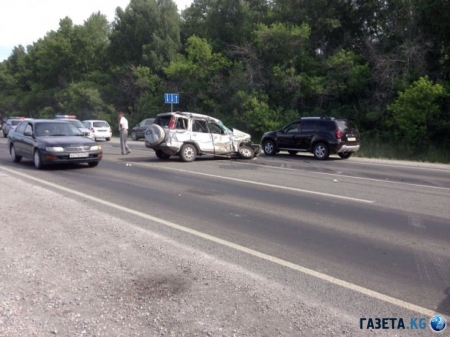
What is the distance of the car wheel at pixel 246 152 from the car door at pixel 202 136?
1.37 metres

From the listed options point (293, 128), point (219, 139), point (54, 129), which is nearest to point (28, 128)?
point (54, 129)

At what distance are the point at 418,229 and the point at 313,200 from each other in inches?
112

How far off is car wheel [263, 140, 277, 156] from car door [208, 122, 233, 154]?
3.91 m

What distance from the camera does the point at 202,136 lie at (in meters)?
18.3

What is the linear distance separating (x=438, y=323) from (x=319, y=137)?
16599 millimetres

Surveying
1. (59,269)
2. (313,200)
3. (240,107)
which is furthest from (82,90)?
(59,269)

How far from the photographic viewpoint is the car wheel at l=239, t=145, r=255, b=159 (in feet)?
63.4

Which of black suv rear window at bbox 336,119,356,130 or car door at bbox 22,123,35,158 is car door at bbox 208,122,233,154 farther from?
car door at bbox 22,123,35,158

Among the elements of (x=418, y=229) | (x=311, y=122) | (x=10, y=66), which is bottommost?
(x=418, y=229)

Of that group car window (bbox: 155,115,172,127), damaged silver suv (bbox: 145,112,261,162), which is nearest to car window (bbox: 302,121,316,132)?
damaged silver suv (bbox: 145,112,261,162)

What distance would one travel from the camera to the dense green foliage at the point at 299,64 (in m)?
26.4

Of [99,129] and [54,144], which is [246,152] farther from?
[99,129]

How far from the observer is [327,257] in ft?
21.0

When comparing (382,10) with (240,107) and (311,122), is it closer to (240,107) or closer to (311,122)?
(240,107)
